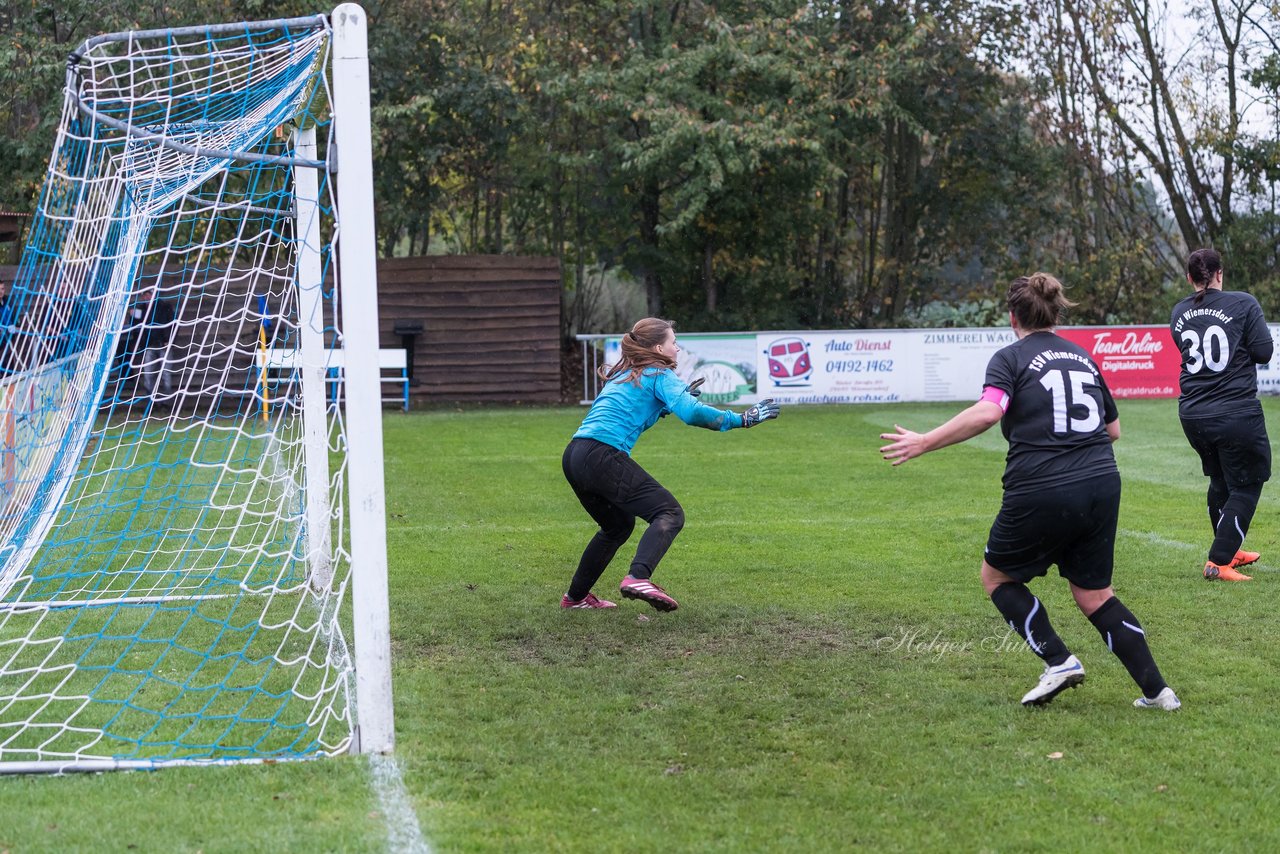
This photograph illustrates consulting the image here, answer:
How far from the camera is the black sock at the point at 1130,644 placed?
15.9ft

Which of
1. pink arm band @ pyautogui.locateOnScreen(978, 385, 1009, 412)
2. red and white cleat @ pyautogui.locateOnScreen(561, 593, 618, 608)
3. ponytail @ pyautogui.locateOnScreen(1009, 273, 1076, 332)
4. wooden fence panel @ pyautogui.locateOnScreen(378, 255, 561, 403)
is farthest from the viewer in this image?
wooden fence panel @ pyautogui.locateOnScreen(378, 255, 561, 403)

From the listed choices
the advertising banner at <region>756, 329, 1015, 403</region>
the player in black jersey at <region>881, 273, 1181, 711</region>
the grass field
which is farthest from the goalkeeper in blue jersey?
the advertising banner at <region>756, 329, 1015, 403</region>

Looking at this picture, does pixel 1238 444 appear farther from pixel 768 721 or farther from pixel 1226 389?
pixel 768 721

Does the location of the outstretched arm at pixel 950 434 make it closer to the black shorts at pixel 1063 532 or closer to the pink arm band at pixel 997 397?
the pink arm band at pixel 997 397

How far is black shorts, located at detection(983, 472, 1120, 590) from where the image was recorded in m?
4.70

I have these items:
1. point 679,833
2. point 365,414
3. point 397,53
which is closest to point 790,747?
point 679,833

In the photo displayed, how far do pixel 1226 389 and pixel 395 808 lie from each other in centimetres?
555

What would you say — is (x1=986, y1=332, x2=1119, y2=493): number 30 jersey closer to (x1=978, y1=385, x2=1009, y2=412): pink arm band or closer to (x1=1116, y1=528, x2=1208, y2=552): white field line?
(x1=978, y1=385, x2=1009, y2=412): pink arm band

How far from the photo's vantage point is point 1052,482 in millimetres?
4711

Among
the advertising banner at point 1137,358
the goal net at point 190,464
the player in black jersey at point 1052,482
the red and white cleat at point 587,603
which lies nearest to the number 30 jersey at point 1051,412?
the player in black jersey at point 1052,482

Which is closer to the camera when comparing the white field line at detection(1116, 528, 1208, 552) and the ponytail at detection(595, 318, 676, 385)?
the ponytail at detection(595, 318, 676, 385)

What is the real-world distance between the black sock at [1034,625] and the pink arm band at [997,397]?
30.4 inches

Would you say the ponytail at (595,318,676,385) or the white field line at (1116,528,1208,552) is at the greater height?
the ponytail at (595,318,676,385)

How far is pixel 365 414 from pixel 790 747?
1941 millimetres
